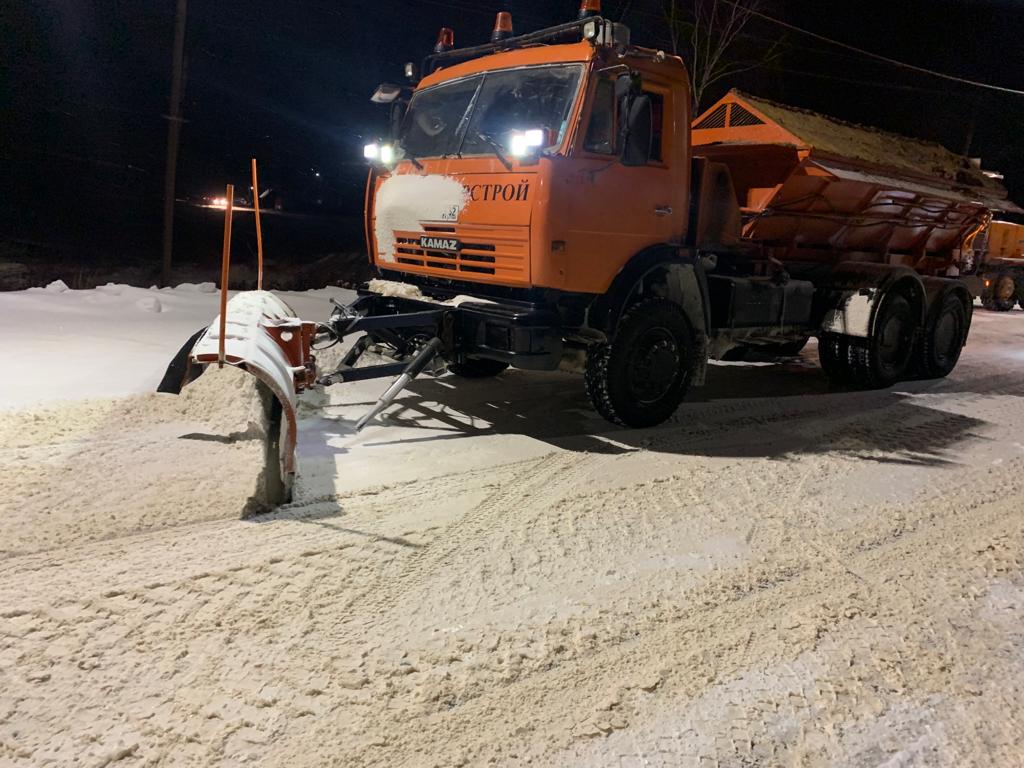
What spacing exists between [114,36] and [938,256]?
→ 1395 cm

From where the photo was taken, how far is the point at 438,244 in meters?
5.89

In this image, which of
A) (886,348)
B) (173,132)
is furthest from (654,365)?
(173,132)

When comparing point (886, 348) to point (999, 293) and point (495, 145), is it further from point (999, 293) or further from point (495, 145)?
point (999, 293)

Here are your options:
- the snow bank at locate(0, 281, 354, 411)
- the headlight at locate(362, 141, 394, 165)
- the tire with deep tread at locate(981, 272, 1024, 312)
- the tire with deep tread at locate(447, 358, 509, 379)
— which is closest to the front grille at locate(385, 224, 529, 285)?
the headlight at locate(362, 141, 394, 165)

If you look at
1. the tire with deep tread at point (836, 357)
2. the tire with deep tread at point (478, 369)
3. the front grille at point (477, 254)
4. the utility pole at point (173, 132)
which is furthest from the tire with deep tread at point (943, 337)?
the utility pole at point (173, 132)

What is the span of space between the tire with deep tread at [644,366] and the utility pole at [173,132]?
9397 millimetres

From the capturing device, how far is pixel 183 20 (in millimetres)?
11484

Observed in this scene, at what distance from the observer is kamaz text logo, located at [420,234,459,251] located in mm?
5758

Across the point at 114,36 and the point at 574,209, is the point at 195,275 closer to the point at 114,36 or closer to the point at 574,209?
the point at 114,36

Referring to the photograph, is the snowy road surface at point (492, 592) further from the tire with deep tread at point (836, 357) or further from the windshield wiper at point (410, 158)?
the tire with deep tread at point (836, 357)

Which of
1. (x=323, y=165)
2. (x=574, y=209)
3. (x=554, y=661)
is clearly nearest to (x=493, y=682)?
(x=554, y=661)

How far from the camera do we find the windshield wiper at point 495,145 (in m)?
5.36

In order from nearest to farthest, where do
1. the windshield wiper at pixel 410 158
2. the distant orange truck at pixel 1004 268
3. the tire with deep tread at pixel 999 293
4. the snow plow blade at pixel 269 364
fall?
the snow plow blade at pixel 269 364 < the windshield wiper at pixel 410 158 < the distant orange truck at pixel 1004 268 < the tire with deep tread at pixel 999 293

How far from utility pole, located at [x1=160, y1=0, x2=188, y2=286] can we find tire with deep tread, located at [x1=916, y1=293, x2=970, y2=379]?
38.3 feet
